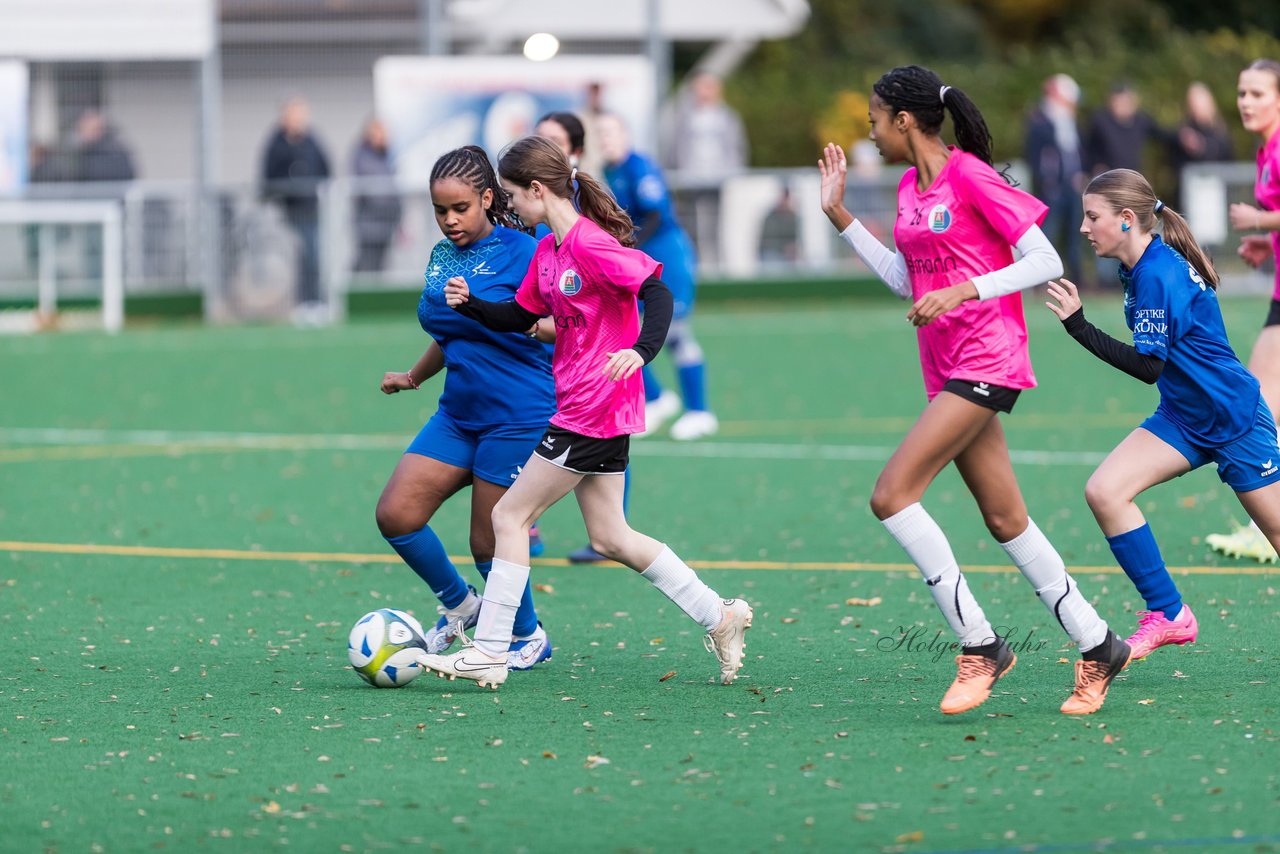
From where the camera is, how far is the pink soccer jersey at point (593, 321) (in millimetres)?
6547

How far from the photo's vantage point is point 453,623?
7.47 meters

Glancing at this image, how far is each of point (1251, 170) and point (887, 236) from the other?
15.4 ft

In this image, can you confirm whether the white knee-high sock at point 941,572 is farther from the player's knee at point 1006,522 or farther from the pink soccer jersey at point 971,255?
the pink soccer jersey at point 971,255

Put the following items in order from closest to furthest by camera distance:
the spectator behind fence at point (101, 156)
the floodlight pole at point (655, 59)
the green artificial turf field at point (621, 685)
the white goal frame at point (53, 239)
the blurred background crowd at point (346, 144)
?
the green artificial turf field at point (621, 685), the white goal frame at point (53, 239), the blurred background crowd at point (346, 144), the spectator behind fence at point (101, 156), the floodlight pole at point (655, 59)

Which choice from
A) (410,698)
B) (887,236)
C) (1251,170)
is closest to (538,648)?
(410,698)

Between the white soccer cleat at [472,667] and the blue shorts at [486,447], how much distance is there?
2.24 ft

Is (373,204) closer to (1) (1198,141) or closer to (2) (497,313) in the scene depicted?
(1) (1198,141)

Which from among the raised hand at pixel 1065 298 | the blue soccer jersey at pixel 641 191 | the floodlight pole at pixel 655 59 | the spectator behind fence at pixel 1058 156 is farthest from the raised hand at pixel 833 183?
the floodlight pole at pixel 655 59

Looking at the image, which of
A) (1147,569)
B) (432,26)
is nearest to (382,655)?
(1147,569)

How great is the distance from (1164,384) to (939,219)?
1070 millimetres

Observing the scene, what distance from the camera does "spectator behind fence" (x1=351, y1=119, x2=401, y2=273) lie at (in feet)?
79.8

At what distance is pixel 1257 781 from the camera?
5.41 meters

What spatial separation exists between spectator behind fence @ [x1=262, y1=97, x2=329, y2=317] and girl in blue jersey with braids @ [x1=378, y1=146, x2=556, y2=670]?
1734cm

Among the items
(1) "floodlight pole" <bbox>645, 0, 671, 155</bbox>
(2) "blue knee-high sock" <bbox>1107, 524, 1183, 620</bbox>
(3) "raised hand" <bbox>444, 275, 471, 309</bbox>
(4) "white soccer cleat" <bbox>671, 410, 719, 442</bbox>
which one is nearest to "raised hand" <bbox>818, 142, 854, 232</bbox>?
(3) "raised hand" <bbox>444, 275, 471, 309</bbox>
